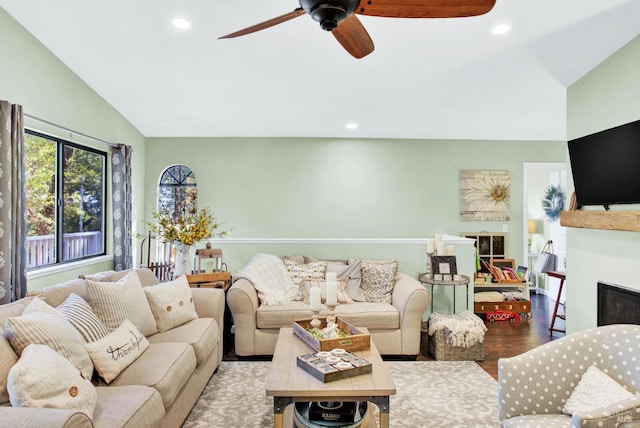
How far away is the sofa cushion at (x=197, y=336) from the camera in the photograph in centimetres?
257

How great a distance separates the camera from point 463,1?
1601 mm

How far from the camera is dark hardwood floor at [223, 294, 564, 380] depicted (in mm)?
3569

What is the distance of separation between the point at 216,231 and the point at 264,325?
2.30 m

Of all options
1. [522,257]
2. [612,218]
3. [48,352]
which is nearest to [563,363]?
[612,218]

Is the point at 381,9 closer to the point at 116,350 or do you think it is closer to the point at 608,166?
the point at 116,350

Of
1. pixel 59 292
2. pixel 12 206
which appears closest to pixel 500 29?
pixel 59 292

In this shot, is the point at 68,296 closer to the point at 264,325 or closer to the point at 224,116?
the point at 264,325

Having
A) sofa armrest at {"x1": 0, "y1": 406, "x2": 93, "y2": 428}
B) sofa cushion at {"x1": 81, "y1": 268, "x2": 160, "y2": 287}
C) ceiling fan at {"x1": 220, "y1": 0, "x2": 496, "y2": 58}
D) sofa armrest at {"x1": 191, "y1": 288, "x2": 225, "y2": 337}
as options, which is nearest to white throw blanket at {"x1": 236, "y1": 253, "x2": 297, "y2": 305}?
sofa armrest at {"x1": 191, "y1": 288, "x2": 225, "y2": 337}

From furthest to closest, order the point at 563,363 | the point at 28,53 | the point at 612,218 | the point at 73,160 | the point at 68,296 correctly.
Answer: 1. the point at 73,160
2. the point at 28,53
3. the point at 612,218
4. the point at 68,296
5. the point at 563,363

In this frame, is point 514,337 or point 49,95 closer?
point 49,95

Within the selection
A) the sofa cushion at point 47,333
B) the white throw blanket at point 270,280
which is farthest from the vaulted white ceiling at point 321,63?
the sofa cushion at point 47,333

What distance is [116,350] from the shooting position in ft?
6.70

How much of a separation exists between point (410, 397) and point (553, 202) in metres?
4.77

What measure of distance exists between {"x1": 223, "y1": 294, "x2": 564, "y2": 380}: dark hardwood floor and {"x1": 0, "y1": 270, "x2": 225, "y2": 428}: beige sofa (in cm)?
77
